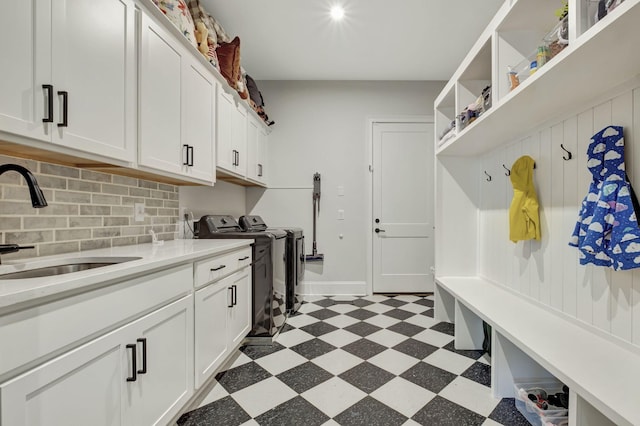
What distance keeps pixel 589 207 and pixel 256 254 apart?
1995 mm

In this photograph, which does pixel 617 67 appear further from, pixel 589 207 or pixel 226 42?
pixel 226 42

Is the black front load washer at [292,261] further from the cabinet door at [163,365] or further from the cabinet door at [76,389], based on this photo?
the cabinet door at [76,389]

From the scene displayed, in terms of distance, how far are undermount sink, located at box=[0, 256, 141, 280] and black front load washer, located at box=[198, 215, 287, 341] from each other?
1.04m

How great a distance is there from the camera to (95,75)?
1.17m

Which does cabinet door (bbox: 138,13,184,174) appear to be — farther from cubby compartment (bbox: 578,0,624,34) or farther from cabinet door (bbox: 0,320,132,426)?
cubby compartment (bbox: 578,0,624,34)

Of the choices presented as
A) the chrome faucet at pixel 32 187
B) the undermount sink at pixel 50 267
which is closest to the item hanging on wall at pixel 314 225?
the undermount sink at pixel 50 267

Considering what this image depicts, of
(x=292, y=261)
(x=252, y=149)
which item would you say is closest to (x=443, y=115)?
(x=252, y=149)

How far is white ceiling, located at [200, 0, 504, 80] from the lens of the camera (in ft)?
7.79

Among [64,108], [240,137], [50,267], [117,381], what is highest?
[240,137]

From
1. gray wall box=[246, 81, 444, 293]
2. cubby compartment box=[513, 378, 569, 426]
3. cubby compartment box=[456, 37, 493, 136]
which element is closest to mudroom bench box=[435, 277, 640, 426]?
cubby compartment box=[513, 378, 569, 426]

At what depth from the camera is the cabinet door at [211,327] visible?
4.93 ft

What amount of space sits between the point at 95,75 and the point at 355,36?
7.56 ft

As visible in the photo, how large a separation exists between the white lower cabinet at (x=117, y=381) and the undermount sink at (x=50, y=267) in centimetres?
36

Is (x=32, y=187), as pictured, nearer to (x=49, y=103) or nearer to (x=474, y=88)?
(x=49, y=103)
